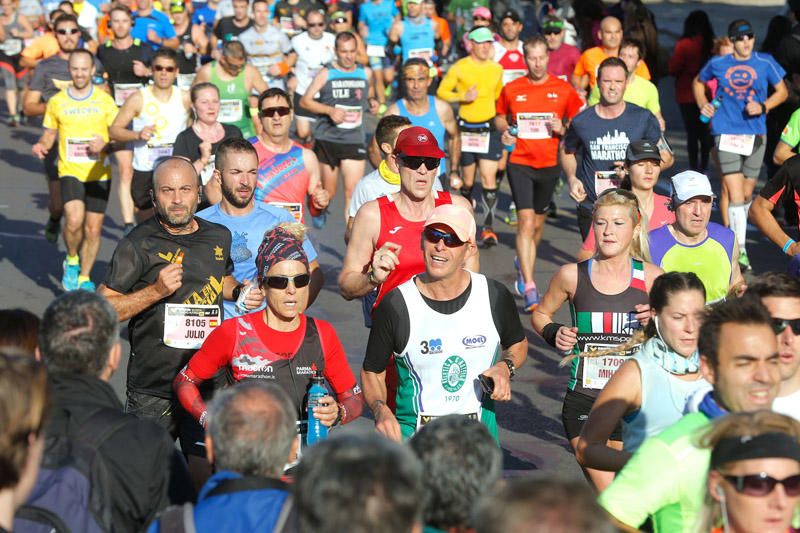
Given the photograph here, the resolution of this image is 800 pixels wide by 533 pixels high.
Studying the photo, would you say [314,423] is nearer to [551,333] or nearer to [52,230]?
[551,333]

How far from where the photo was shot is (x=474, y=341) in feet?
16.9

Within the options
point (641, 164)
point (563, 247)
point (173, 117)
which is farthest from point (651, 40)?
point (641, 164)

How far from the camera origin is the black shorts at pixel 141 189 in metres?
10.9

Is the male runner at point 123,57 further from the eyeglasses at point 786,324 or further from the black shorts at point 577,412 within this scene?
the eyeglasses at point 786,324

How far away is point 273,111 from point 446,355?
3.94m

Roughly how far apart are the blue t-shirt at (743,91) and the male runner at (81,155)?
549 centimetres

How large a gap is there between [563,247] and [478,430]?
30.9 feet

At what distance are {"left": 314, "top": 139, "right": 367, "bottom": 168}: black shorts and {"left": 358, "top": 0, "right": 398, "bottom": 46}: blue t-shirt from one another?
675cm

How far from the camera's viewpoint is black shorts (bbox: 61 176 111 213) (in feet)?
35.5

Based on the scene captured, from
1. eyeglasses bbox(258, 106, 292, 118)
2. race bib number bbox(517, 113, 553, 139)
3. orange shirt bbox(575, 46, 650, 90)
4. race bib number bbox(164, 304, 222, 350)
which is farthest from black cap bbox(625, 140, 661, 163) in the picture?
orange shirt bbox(575, 46, 650, 90)

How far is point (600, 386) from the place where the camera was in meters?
5.78

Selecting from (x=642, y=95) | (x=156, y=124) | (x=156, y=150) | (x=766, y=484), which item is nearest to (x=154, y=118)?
(x=156, y=124)

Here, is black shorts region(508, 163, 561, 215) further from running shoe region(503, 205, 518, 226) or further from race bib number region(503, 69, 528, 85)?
race bib number region(503, 69, 528, 85)

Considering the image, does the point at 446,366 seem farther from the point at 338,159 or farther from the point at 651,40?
the point at 651,40
